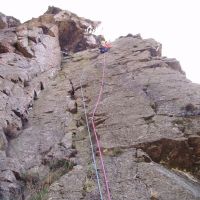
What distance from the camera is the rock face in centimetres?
707

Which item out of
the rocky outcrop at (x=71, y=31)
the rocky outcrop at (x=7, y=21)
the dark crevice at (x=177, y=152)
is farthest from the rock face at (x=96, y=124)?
the rocky outcrop at (x=71, y=31)

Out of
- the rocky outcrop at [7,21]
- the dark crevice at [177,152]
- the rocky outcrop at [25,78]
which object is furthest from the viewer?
the rocky outcrop at [7,21]

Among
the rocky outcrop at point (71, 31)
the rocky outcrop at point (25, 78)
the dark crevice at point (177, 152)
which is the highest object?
the rocky outcrop at point (71, 31)

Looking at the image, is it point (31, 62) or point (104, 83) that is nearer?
point (104, 83)

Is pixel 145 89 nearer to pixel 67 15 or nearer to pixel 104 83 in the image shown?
pixel 104 83

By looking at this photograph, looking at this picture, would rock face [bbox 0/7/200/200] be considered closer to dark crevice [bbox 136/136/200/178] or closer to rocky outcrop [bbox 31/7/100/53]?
dark crevice [bbox 136/136/200/178]

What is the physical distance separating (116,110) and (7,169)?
346 cm

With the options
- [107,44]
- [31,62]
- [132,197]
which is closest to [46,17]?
[107,44]

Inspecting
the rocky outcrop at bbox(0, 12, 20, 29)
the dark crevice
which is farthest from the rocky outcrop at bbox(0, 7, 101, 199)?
the dark crevice

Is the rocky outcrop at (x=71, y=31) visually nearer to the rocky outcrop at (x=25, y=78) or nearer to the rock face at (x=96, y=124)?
the rocky outcrop at (x=25, y=78)

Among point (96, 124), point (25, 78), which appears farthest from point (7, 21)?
point (96, 124)

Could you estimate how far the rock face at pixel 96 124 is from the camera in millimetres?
7066

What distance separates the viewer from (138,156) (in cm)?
760

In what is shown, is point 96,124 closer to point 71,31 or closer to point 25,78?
point 25,78
